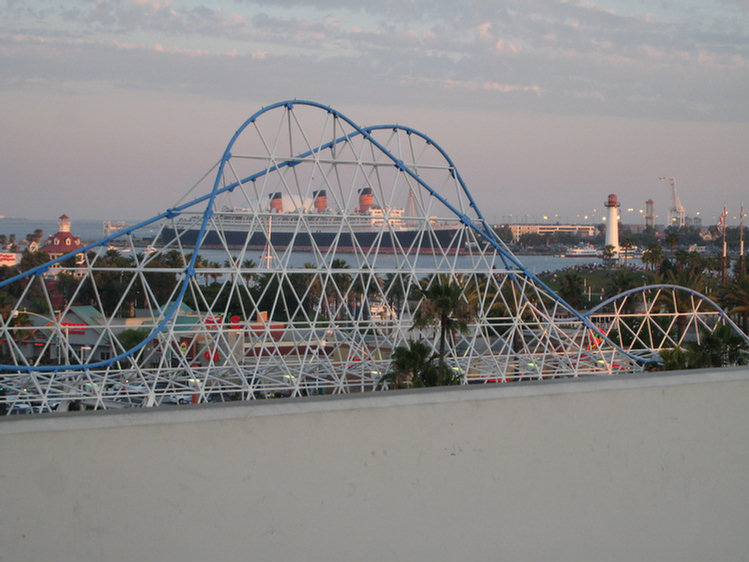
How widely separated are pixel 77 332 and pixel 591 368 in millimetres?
25599

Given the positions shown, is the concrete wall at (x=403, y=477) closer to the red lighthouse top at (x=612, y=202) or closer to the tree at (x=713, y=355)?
the tree at (x=713, y=355)

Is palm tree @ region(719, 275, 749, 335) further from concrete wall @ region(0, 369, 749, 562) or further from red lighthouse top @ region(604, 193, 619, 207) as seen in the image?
red lighthouse top @ region(604, 193, 619, 207)

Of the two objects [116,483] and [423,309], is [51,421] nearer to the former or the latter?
[116,483]

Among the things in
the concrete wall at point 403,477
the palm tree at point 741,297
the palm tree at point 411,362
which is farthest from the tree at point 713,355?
the palm tree at point 741,297

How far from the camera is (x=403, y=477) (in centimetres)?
653

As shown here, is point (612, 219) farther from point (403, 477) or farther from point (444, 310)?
point (403, 477)

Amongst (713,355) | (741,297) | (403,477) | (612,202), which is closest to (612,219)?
(612,202)

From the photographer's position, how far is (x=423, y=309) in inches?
927

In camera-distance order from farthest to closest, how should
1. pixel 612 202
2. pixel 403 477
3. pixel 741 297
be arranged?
1. pixel 612 202
2. pixel 741 297
3. pixel 403 477

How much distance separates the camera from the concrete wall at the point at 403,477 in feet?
18.9

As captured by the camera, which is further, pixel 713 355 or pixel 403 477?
pixel 713 355

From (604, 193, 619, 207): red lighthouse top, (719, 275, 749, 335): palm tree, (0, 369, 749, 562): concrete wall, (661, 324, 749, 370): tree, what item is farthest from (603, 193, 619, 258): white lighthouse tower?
(0, 369, 749, 562): concrete wall

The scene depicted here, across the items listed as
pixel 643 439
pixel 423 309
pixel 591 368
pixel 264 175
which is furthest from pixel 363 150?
pixel 643 439

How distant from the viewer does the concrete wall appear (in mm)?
5773
